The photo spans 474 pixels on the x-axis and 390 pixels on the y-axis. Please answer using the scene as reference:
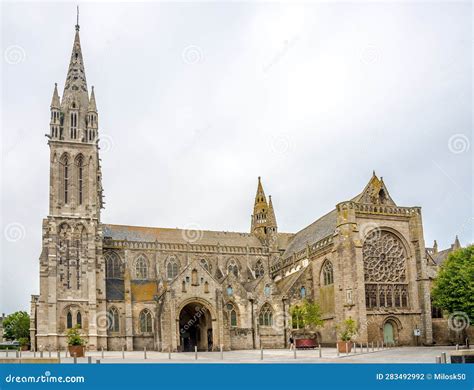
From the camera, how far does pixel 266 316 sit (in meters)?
59.1

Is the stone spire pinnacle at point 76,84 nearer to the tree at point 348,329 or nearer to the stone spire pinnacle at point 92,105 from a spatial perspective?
the stone spire pinnacle at point 92,105

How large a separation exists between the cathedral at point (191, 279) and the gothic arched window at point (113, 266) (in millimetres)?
121

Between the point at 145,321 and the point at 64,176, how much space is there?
1897 cm

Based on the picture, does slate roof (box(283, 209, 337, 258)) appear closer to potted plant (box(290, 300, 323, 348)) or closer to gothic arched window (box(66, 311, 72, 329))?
potted plant (box(290, 300, 323, 348))

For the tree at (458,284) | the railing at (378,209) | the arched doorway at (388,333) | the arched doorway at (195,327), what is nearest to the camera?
the tree at (458,284)

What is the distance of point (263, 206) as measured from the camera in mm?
82062

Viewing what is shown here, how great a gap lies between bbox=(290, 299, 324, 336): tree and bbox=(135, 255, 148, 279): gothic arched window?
19032 mm

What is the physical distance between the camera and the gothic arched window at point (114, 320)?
58.5 m

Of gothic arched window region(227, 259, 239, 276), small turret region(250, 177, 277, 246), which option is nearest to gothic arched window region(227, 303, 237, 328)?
gothic arched window region(227, 259, 239, 276)

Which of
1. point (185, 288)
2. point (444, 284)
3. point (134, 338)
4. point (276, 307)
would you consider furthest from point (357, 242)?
point (134, 338)

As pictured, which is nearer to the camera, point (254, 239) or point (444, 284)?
point (444, 284)

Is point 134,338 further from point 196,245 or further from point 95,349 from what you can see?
point 196,245

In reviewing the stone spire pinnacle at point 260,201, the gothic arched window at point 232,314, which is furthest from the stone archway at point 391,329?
the stone spire pinnacle at point 260,201

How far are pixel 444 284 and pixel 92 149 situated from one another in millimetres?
40848
